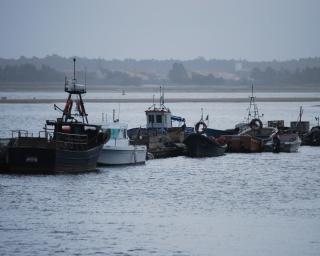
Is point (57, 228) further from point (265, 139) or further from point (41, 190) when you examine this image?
point (265, 139)

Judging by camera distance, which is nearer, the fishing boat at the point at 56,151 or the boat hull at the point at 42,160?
the boat hull at the point at 42,160

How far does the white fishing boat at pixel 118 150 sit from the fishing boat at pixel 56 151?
2.72 m

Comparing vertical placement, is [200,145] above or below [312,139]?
above

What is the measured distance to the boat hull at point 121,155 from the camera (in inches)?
2386

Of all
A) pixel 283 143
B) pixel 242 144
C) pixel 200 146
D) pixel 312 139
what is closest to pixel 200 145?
pixel 200 146

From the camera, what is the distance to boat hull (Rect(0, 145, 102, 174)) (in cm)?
5438

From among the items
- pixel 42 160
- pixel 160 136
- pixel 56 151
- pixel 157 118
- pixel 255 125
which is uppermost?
pixel 157 118

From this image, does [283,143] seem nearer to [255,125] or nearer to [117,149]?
[255,125]

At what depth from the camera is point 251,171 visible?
207 ft

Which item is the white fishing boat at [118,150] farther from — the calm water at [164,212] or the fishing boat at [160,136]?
the fishing boat at [160,136]

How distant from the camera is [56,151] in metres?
54.3

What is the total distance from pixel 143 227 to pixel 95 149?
16.1 m

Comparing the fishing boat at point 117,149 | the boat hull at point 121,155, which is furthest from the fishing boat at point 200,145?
the fishing boat at point 117,149

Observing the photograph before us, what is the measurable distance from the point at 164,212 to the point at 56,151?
1104 cm
